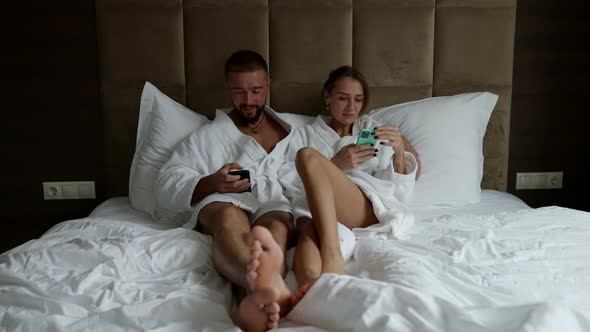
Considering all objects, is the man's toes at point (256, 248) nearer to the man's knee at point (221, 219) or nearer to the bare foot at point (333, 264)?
the bare foot at point (333, 264)

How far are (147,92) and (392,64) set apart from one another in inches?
42.4

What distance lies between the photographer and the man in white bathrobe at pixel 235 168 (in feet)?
5.16

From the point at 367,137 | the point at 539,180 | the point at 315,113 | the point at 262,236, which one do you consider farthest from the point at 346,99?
the point at 539,180

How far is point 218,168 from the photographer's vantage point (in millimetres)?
1920

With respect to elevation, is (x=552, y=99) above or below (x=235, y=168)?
above

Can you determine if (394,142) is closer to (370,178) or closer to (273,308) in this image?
(370,178)

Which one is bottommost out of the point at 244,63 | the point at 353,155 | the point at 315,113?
the point at 353,155

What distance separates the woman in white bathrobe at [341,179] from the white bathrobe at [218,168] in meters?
0.06

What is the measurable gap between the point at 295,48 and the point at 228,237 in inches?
44.0

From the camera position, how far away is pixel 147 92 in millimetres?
2182

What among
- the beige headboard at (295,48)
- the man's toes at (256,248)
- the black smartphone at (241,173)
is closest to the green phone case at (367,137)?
the black smartphone at (241,173)

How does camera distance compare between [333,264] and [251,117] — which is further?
[251,117]

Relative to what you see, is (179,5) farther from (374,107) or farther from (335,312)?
(335,312)

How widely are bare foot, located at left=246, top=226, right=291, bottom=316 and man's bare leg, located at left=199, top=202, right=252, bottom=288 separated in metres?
0.10
